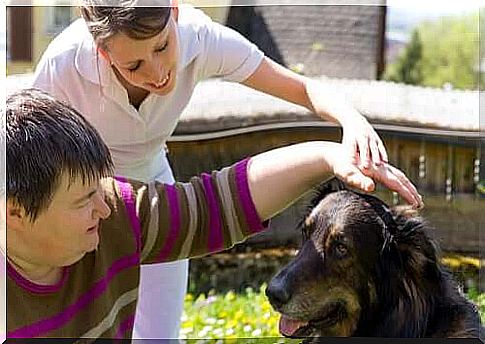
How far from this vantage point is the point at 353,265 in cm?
155

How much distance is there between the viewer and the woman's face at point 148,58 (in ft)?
4.87

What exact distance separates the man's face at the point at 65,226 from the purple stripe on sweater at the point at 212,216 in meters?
0.20

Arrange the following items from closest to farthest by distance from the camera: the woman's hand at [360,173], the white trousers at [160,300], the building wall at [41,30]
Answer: the woman's hand at [360,173]
the building wall at [41,30]
the white trousers at [160,300]

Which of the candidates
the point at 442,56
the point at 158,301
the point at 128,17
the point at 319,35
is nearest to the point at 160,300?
the point at 158,301

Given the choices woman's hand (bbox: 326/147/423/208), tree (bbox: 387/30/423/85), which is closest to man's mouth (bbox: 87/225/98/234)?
woman's hand (bbox: 326/147/423/208)

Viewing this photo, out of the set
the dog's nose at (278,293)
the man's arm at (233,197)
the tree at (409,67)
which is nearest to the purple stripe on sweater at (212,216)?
the man's arm at (233,197)

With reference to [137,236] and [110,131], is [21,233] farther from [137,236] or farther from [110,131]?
[110,131]

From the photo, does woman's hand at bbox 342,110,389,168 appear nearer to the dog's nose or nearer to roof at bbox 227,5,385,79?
the dog's nose

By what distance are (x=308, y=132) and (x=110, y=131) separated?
0.53 meters

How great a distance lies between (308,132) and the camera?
6.71 feet

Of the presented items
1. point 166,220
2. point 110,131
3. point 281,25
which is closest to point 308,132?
point 281,25

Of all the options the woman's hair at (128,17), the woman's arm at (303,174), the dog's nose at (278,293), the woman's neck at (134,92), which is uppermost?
the woman's hair at (128,17)

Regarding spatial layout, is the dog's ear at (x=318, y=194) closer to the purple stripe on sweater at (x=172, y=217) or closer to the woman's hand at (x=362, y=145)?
the woman's hand at (x=362, y=145)

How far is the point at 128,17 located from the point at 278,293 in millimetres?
511
